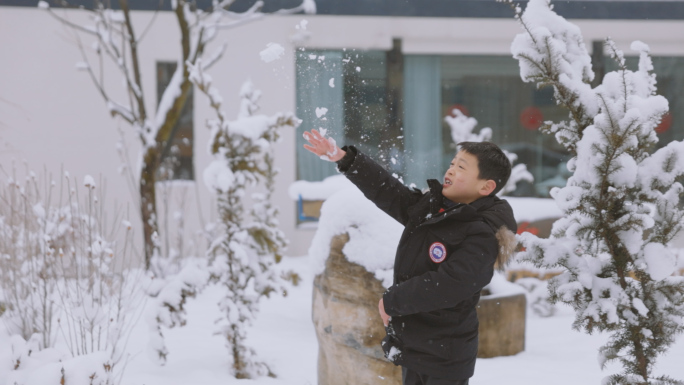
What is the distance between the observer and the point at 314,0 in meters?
8.74

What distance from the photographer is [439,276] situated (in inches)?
81.9

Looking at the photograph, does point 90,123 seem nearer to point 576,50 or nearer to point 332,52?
point 332,52

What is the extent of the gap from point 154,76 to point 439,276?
7683mm

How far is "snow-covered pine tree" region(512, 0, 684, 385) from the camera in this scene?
7.49 feet

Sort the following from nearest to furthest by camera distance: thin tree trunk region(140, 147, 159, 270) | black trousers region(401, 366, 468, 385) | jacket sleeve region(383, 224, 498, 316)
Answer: jacket sleeve region(383, 224, 498, 316), black trousers region(401, 366, 468, 385), thin tree trunk region(140, 147, 159, 270)

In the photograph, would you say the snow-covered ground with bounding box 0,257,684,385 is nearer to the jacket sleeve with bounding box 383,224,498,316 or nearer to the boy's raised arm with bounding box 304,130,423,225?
the boy's raised arm with bounding box 304,130,423,225

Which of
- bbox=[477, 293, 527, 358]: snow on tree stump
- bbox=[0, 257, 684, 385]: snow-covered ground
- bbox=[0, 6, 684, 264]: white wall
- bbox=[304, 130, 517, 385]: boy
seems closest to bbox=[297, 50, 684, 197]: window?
bbox=[0, 6, 684, 264]: white wall

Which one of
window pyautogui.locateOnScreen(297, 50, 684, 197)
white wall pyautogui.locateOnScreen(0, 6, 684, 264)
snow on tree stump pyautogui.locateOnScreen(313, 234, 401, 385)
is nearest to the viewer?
snow on tree stump pyautogui.locateOnScreen(313, 234, 401, 385)

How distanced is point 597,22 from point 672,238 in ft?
25.3

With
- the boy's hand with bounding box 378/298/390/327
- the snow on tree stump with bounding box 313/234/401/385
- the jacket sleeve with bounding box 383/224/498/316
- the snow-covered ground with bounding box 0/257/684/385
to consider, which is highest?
the jacket sleeve with bounding box 383/224/498/316

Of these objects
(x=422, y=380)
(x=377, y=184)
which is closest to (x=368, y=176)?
(x=377, y=184)

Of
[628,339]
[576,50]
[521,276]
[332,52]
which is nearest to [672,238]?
[628,339]

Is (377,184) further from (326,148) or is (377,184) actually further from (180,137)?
(180,137)

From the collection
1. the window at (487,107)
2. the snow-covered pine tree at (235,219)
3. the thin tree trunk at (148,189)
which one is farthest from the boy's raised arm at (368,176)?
the window at (487,107)
